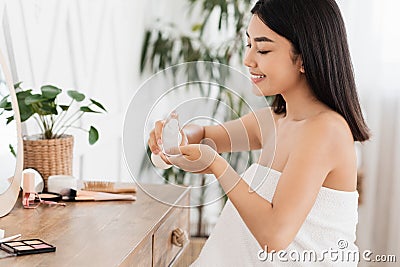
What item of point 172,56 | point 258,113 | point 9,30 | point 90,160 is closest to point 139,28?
point 172,56

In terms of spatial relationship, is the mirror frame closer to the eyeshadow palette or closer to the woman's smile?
the eyeshadow palette

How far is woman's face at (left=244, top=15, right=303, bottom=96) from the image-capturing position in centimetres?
140

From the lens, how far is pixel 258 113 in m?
1.46

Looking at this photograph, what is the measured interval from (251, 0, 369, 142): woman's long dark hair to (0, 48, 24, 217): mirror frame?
0.56 meters

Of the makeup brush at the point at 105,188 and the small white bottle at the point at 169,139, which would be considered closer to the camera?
the small white bottle at the point at 169,139

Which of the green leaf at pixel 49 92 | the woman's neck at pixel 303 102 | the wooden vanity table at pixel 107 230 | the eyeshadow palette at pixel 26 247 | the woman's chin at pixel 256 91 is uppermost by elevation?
the woman's chin at pixel 256 91

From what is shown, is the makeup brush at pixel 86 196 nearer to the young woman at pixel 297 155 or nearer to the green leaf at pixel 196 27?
the young woman at pixel 297 155

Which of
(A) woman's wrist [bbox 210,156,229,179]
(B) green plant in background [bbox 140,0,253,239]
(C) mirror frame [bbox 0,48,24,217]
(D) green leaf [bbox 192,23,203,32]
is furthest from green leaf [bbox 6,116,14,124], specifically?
(D) green leaf [bbox 192,23,203,32]

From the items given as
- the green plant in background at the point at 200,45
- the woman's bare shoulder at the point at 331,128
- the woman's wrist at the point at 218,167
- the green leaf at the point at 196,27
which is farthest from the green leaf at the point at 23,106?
the green leaf at the point at 196,27

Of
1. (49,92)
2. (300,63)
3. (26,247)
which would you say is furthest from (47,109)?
(300,63)

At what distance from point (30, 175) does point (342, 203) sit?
2.28 feet

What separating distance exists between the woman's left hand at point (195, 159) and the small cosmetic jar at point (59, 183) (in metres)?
0.43

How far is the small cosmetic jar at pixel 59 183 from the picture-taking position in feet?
5.51

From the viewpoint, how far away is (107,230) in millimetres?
1409
